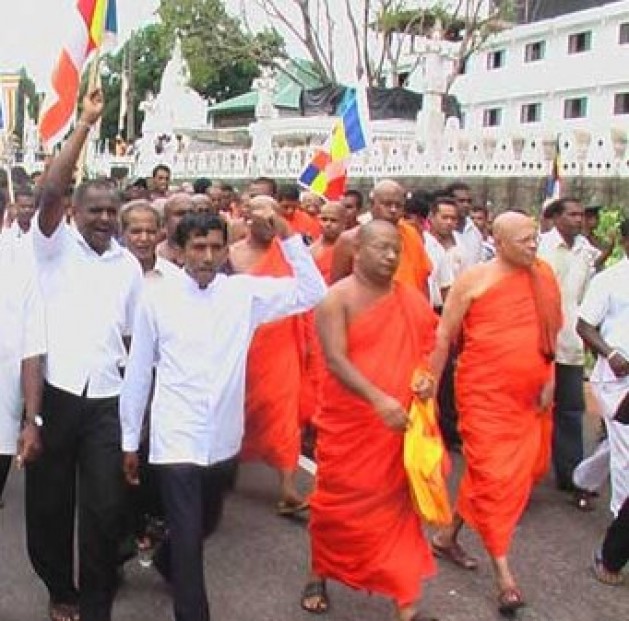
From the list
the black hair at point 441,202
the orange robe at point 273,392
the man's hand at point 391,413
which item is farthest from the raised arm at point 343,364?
the black hair at point 441,202

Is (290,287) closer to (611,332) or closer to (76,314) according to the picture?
(76,314)

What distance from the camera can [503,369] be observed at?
4664 mm

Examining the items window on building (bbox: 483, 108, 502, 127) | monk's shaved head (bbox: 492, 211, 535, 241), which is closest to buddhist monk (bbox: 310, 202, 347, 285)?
monk's shaved head (bbox: 492, 211, 535, 241)

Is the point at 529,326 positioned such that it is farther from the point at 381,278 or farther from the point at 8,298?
the point at 8,298

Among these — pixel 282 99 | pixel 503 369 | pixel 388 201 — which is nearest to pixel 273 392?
pixel 503 369

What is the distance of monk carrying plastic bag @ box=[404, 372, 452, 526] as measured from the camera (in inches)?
150

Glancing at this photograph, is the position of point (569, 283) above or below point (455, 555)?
above

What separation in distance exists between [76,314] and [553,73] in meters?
34.2

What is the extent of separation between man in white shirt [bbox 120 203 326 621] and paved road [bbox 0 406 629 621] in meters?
0.67

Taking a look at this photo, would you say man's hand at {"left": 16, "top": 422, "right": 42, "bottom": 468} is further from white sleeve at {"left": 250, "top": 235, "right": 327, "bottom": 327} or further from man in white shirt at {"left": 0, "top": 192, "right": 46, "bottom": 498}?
white sleeve at {"left": 250, "top": 235, "right": 327, "bottom": 327}

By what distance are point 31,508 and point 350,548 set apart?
119cm

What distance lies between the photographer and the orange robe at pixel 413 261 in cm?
636

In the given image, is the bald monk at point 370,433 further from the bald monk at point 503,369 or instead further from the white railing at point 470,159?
the white railing at point 470,159

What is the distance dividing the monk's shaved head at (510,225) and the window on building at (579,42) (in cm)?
3172
